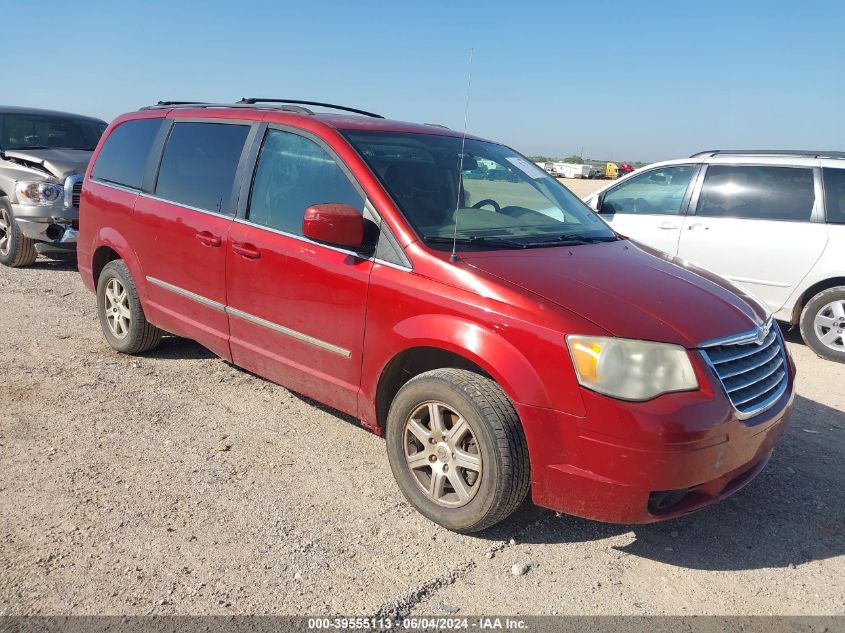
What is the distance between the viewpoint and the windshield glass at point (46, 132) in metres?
9.09

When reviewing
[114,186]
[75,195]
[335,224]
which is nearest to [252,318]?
[335,224]

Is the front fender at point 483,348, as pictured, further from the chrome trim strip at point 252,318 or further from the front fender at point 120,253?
the front fender at point 120,253

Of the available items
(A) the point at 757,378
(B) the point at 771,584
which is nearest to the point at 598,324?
(A) the point at 757,378

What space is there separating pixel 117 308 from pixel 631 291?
385cm

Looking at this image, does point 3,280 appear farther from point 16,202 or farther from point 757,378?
point 757,378

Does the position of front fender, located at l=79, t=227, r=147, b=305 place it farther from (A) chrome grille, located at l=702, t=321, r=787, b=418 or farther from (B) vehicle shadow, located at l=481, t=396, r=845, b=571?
(A) chrome grille, located at l=702, t=321, r=787, b=418

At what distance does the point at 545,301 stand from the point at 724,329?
80 centimetres

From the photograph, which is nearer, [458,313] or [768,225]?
[458,313]

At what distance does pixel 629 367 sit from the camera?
8.98 feet

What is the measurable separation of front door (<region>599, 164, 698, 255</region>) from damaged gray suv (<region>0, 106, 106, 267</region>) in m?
5.97

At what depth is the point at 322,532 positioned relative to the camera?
3137mm

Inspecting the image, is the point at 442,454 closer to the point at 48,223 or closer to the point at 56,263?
the point at 48,223

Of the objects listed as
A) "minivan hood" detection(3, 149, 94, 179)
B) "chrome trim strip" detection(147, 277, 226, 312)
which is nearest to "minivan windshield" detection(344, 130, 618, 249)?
"chrome trim strip" detection(147, 277, 226, 312)

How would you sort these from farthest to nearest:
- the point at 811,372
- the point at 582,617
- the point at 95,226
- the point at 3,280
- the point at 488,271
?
the point at 3,280 → the point at 811,372 → the point at 95,226 → the point at 488,271 → the point at 582,617
